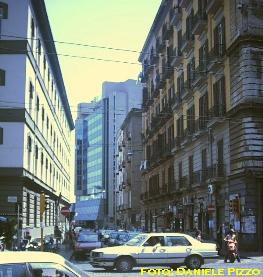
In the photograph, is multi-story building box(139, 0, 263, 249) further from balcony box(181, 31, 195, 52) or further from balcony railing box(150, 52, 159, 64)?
balcony railing box(150, 52, 159, 64)

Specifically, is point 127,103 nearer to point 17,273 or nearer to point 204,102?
point 204,102

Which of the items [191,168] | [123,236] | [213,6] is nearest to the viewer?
[123,236]

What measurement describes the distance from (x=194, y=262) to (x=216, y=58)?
1798 centimetres

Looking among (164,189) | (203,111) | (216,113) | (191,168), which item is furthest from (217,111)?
(164,189)

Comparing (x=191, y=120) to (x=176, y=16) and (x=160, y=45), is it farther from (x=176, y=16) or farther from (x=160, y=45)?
(x=160, y=45)

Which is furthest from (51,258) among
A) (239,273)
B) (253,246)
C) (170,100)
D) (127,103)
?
(127,103)

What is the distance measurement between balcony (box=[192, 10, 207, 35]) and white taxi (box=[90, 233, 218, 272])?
21.4 metres

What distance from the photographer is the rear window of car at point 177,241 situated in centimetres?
2051

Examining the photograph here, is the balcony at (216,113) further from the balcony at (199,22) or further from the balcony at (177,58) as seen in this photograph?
the balcony at (177,58)

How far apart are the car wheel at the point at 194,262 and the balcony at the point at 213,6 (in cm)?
2001

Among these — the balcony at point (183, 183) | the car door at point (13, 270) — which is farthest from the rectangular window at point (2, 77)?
the car door at point (13, 270)

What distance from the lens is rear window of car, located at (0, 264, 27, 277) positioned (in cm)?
682

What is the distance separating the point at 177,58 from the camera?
46.7m

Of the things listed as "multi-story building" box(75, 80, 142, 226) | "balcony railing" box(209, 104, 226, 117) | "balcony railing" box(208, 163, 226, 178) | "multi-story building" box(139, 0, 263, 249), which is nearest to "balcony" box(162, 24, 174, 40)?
"multi-story building" box(139, 0, 263, 249)
